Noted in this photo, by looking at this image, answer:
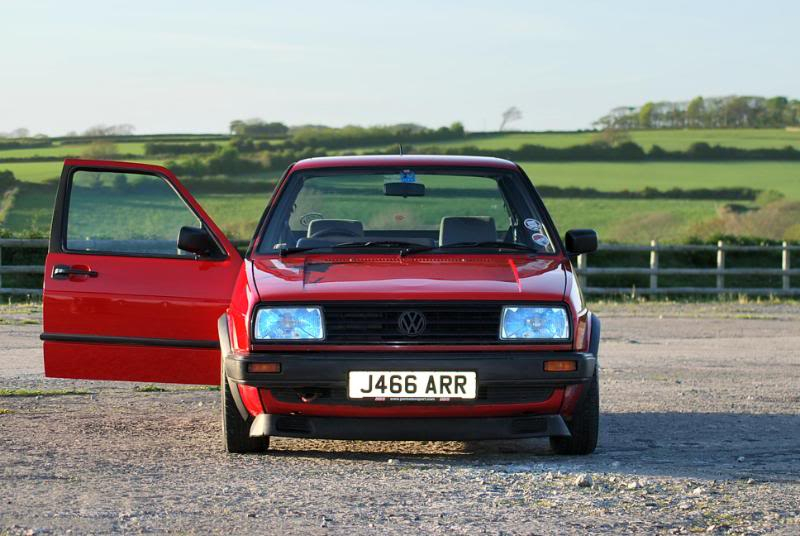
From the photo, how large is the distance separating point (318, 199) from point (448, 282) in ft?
5.05

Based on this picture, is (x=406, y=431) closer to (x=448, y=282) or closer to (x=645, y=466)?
(x=448, y=282)

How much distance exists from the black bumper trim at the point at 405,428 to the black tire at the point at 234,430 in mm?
216

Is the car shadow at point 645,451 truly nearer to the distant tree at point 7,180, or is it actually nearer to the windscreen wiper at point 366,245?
the windscreen wiper at point 366,245

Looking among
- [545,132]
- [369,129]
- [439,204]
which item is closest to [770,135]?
[545,132]

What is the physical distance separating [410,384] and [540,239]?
5.19ft

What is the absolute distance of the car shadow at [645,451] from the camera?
266 inches

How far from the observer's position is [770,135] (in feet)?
242

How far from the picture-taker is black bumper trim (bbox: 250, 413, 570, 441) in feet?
21.7

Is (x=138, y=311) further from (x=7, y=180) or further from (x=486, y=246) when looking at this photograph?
(x=7, y=180)

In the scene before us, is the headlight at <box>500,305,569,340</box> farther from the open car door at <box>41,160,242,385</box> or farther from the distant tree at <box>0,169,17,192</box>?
the distant tree at <box>0,169,17,192</box>

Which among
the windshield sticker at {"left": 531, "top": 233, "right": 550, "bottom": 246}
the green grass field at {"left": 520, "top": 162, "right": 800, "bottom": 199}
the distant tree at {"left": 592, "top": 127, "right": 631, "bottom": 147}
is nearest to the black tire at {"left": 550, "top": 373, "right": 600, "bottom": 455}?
the windshield sticker at {"left": 531, "top": 233, "right": 550, "bottom": 246}

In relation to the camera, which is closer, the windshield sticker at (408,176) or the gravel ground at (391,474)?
the gravel ground at (391,474)

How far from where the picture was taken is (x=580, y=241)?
7.95 metres

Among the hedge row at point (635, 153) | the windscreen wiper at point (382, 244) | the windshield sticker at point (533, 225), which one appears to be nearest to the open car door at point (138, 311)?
the windscreen wiper at point (382, 244)
